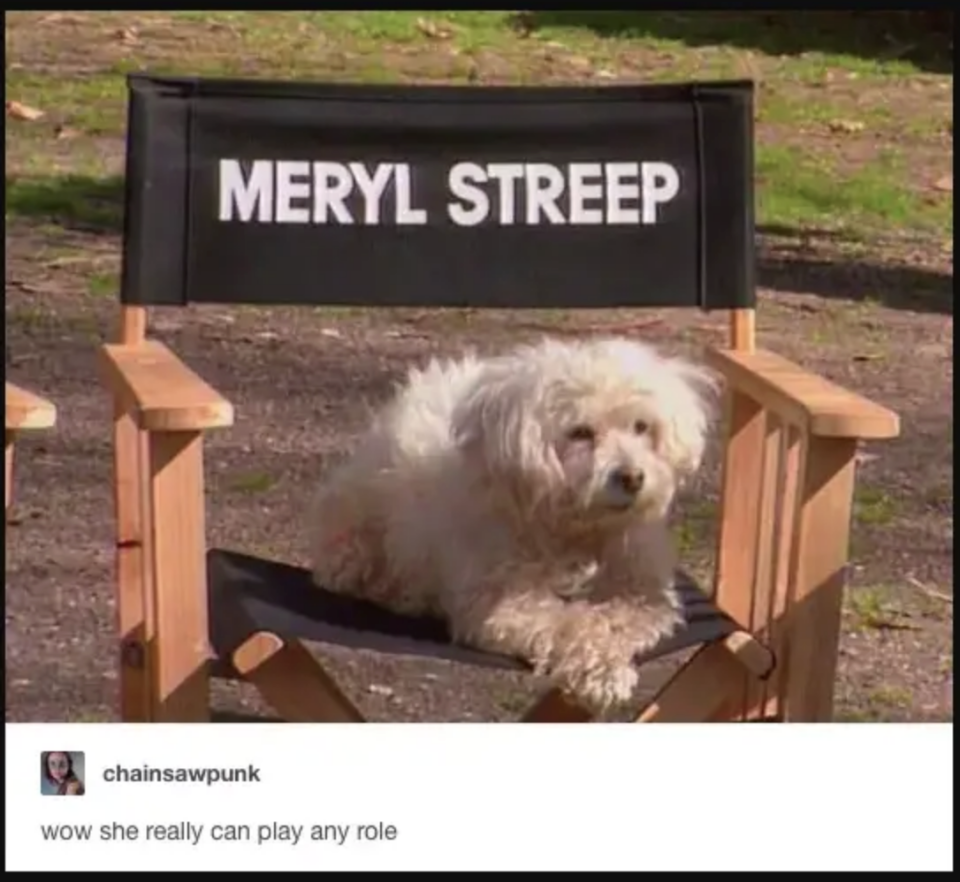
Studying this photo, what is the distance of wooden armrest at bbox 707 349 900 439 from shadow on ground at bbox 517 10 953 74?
4.47 m

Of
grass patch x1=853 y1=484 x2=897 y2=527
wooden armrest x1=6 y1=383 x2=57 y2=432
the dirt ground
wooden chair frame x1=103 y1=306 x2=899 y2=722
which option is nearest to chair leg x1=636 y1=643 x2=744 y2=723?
wooden chair frame x1=103 y1=306 x2=899 y2=722

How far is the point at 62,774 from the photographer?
9.59ft

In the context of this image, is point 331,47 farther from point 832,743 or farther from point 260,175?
point 832,743

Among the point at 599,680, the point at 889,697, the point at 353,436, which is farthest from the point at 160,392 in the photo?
the point at 353,436

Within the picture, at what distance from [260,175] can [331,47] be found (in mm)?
3516

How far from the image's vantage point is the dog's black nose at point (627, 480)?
9.53 feet

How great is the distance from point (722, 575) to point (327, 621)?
62 centimetres

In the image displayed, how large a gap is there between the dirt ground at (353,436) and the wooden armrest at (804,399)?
0.52ft

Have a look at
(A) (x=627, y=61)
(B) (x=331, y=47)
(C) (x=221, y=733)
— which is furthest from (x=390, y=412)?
(A) (x=627, y=61)

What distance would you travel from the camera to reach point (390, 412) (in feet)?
10.7

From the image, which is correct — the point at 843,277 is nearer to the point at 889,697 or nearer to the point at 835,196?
the point at 835,196

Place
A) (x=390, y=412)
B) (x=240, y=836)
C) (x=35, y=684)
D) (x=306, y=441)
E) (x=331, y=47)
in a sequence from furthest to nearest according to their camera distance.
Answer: (x=331, y=47) < (x=306, y=441) < (x=35, y=684) < (x=390, y=412) < (x=240, y=836)

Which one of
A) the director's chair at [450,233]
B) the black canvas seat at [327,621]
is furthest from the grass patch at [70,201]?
the black canvas seat at [327,621]

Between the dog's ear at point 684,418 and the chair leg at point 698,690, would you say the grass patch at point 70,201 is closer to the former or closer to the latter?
the dog's ear at point 684,418
